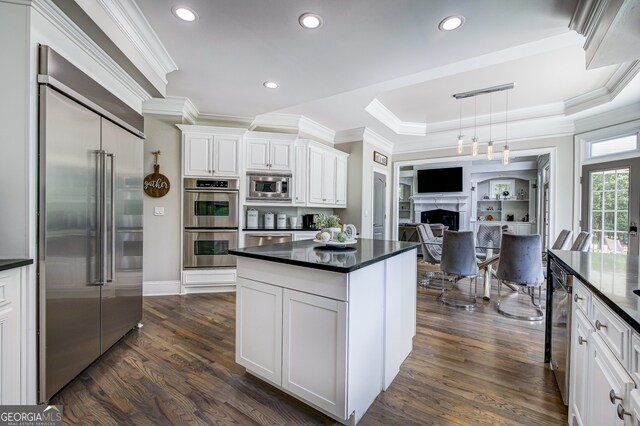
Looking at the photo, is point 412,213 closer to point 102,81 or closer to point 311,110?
point 311,110

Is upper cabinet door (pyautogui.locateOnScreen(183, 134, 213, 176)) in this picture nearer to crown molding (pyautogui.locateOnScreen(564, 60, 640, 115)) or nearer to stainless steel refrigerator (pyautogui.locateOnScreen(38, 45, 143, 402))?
stainless steel refrigerator (pyautogui.locateOnScreen(38, 45, 143, 402))

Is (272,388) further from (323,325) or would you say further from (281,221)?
(281,221)

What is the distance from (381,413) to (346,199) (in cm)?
395

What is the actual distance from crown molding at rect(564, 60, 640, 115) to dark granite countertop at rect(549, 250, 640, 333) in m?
2.46

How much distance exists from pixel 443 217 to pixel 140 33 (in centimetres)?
834

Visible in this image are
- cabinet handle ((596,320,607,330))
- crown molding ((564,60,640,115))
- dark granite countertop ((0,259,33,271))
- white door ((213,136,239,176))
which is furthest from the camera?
white door ((213,136,239,176))

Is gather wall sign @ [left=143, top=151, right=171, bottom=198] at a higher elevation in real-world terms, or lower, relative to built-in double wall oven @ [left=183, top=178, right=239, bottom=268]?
higher

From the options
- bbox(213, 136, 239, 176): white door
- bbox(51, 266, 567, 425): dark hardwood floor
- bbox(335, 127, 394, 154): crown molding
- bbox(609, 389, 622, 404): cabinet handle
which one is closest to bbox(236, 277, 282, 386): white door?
bbox(51, 266, 567, 425): dark hardwood floor

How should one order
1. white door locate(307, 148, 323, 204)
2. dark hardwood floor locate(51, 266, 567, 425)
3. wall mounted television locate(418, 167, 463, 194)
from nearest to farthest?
dark hardwood floor locate(51, 266, 567, 425) → white door locate(307, 148, 323, 204) → wall mounted television locate(418, 167, 463, 194)

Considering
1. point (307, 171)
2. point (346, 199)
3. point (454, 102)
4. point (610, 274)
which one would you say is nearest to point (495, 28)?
point (610, 274)

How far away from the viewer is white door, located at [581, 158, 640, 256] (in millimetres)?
3701

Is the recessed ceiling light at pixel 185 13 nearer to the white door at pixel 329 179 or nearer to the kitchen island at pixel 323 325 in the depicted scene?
the kitchen island at pixel 323 325

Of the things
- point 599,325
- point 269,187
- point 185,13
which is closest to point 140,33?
point 185,13

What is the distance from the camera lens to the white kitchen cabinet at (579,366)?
128 cm
